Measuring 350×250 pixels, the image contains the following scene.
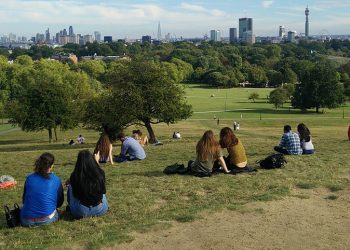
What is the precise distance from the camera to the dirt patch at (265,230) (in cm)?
739

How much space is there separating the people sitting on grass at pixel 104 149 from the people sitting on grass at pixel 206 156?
131 inches

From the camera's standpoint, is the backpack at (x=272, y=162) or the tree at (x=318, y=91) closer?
the backpack at (x=272, y=162)

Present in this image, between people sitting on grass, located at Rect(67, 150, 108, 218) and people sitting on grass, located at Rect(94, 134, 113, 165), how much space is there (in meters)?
5.54

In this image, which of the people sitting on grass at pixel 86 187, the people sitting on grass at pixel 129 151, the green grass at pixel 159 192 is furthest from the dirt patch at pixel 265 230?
the people sitting on grass at pixel 129 151

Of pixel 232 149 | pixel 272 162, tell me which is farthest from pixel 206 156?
pixel 272 162

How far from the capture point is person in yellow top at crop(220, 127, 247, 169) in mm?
12477

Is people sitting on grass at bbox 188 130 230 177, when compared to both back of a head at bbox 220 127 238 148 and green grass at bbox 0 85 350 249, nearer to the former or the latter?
green grass at bbox 0 85 350 249

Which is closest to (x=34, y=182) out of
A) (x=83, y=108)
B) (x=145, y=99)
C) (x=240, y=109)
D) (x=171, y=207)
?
(x=171, y=207)

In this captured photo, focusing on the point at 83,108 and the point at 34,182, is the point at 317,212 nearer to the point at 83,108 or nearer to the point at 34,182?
the point at 34,182

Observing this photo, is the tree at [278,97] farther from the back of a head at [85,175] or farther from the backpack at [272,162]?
the back of a head at [85,175]

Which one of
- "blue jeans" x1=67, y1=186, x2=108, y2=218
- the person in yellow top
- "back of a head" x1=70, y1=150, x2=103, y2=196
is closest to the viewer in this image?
"back of a head" x1=70, y1=150, x2=103, y2=196

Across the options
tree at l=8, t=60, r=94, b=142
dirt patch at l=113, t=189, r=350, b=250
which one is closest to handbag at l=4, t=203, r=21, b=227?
dirt patch at l=113, t=189, r=350, b=250

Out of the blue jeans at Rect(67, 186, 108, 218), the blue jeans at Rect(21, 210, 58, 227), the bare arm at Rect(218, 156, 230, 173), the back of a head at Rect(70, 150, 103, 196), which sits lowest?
the blue jeans at Rect(21, 210, 58, 227)

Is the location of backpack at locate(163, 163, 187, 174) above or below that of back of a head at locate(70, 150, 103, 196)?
below
